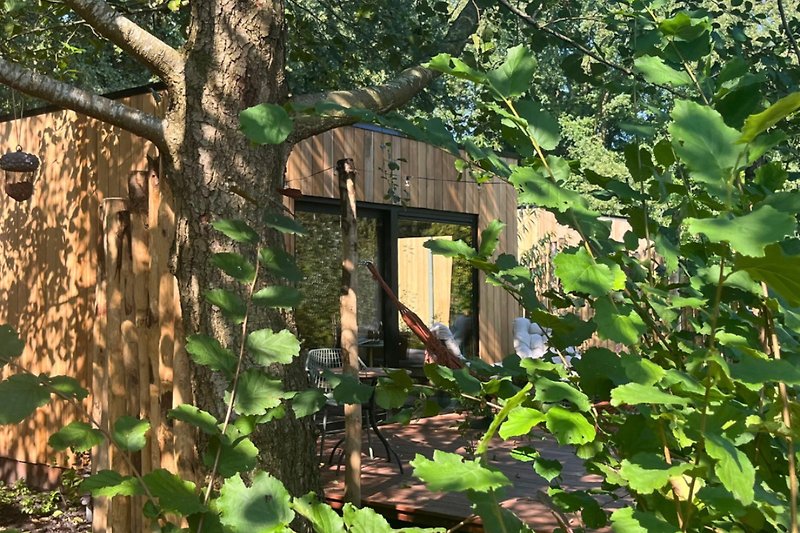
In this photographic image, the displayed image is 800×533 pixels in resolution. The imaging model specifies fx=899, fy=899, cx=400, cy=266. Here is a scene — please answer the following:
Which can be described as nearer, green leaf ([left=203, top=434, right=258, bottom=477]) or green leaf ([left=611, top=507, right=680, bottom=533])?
green leaf ([left=611, top=507, right=680, bottom=533])

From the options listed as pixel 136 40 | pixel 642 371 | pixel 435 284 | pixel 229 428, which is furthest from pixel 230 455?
pixel 435 284

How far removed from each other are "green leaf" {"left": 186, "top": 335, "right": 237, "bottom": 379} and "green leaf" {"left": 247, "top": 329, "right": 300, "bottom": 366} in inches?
1.1

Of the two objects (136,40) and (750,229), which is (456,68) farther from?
(136,40)

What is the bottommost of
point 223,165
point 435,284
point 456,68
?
point 435,284

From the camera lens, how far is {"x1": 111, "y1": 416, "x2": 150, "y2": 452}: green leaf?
0.82m

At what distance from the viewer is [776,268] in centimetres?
56

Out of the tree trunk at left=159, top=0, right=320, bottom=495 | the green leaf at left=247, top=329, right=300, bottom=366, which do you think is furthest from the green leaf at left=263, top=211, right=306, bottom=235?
the tree trunk at left=159, top=0, right=320, bottom=495

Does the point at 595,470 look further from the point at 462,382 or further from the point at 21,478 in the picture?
the point at 21,478

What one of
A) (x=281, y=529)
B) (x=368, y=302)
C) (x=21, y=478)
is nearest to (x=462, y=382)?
(x=281, y=529)

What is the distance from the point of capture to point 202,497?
79 centimetres

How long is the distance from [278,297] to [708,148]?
471mm

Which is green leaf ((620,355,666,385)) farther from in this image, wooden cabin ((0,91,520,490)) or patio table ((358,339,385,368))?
patio table ((358,339,385,368))

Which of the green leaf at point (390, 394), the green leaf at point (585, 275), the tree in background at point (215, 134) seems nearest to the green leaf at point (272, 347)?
the green leaf at point (390, 394)

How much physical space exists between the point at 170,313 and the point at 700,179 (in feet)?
10.9
